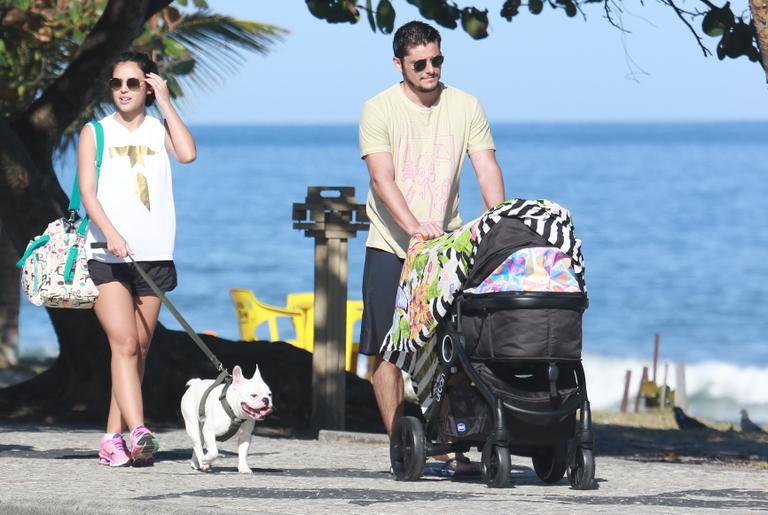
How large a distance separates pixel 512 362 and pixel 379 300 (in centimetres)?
105

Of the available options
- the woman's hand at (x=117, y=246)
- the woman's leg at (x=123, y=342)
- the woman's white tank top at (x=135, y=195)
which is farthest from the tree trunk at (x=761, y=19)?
the woman's leg at (x=123, y=342)

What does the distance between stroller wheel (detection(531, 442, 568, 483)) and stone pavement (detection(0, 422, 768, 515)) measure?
6 cm

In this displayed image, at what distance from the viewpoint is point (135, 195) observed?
311 inches

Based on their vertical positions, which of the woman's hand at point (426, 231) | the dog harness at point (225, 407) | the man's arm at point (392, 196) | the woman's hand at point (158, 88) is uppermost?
the woman's hand at point (158, 88)

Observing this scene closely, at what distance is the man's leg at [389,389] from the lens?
7.88 meters

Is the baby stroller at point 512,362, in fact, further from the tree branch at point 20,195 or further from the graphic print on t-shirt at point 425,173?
the tree branch at point 20,195

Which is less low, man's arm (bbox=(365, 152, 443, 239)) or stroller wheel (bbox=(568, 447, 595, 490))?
man's arm (bbox=(365, 152, 443, 239))

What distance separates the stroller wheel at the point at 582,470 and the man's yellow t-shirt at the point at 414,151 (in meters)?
1.30

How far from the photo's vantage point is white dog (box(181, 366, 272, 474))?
24.4 feet

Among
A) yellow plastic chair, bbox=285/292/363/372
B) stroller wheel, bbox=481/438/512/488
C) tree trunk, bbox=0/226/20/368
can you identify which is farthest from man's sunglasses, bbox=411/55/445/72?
tree trunk, bbox=0/226/20/368

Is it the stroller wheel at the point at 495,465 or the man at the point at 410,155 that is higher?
the man at the point at 410,155

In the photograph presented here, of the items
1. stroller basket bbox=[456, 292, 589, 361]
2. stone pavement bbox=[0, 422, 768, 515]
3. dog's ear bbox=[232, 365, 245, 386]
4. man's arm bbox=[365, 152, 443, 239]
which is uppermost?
man's arm bbox=[365, 152, 443, 239]

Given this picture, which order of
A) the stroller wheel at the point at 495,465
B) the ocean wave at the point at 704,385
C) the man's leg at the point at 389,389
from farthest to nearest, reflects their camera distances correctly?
the ocean wave at the point at 704,385, the man's leg at the point at 389,389, the stroller wheel at the point at 495,465

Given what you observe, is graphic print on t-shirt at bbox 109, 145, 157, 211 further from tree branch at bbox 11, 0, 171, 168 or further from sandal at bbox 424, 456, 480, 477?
tree branch at bbox 11, 0, 171, 168
